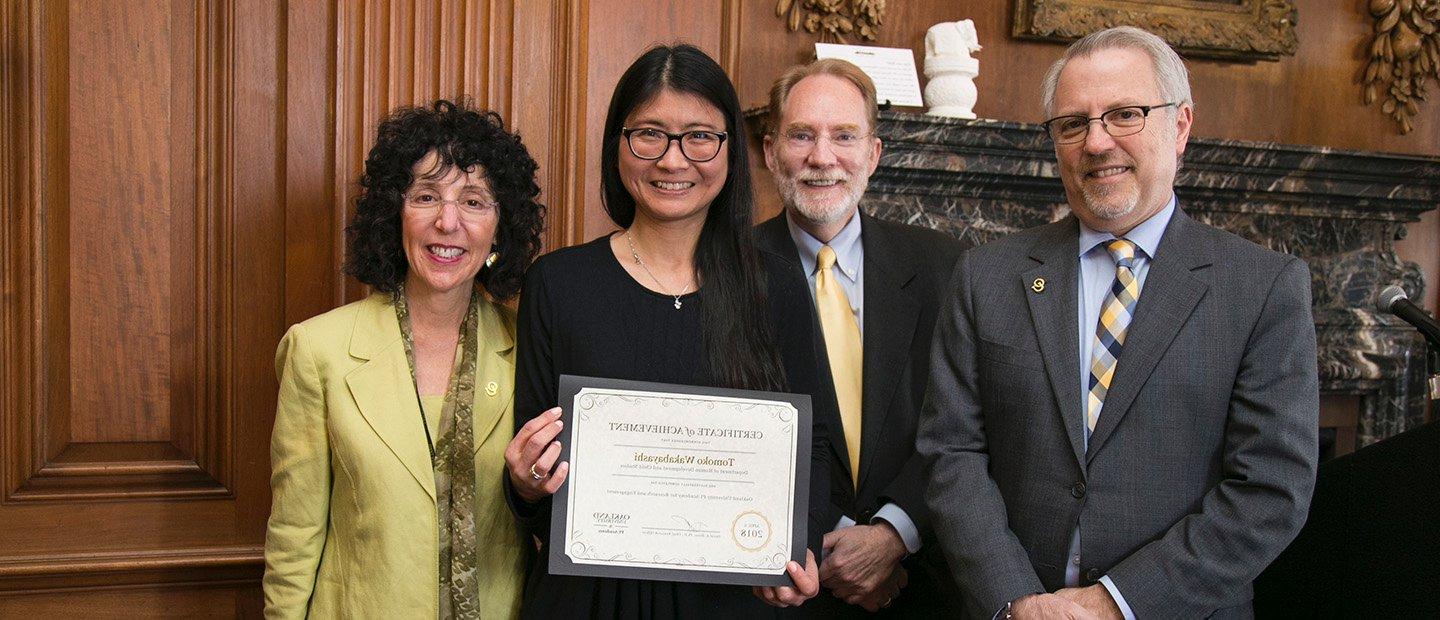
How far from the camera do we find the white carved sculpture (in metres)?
3.11

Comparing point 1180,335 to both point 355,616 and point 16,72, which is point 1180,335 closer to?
point 355,616

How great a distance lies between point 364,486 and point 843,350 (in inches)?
37.2

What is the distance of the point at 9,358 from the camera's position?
8.23 feet

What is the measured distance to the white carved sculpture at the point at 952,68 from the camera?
10.2 feet

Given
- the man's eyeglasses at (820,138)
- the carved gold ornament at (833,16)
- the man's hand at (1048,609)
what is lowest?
the man's hand at (1048,609)

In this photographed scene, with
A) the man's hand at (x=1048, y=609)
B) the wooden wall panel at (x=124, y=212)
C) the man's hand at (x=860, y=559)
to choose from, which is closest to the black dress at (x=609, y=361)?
the man's hand at (x=860, y=559)

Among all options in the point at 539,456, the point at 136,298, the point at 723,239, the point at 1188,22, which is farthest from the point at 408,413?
the point at 1188,22

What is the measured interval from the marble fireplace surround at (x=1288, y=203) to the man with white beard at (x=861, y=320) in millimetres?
574

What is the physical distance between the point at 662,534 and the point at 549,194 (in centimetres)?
131

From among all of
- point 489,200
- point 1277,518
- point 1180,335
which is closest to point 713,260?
point 489,200

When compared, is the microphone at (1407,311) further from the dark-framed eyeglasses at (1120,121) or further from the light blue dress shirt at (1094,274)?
the dark-framed eyeglasses at (1120,121)

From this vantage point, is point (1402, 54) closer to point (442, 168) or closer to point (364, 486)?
point (442, 168)

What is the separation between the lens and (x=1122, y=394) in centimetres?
179

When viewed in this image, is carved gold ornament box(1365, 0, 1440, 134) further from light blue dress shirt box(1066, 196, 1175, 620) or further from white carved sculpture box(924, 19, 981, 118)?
light blue dress shirt box(1066, 196, 1175, 620)
